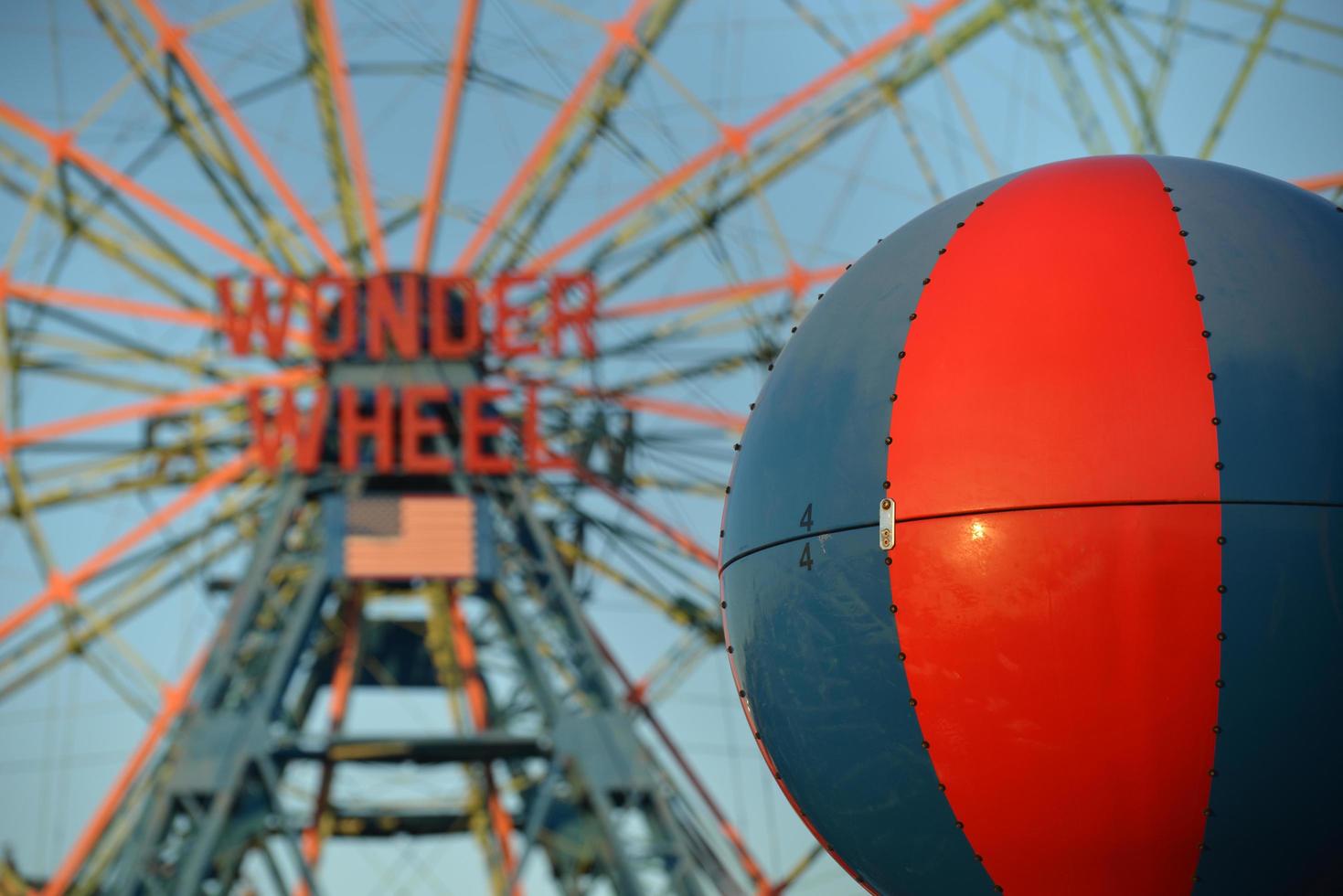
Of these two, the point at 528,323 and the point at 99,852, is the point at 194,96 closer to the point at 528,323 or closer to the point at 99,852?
the point at 528,323

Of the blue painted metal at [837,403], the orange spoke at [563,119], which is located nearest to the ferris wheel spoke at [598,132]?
the orange spoke at [563,119]

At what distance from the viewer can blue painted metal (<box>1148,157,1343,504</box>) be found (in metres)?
5.68

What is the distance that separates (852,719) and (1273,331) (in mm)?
1516

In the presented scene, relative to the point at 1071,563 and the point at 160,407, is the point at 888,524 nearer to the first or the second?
the point at 1071,563

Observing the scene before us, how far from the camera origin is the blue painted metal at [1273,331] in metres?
5.68

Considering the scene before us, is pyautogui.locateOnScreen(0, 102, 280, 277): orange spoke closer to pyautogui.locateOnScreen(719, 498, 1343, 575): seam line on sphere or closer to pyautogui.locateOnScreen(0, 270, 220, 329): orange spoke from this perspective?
pyautogui.locateOnScreen(0, 270, 220, 329): orange spoke

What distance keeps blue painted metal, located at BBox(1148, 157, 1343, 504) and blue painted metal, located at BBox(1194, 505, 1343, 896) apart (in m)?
0.10

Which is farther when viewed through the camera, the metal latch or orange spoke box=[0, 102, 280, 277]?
orange spoke box=[0, 102, 280, 277]

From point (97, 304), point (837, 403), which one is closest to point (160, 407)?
point (97, 304)

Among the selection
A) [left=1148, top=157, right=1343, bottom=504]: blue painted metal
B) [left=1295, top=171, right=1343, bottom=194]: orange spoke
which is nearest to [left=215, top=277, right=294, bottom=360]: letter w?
[left=1295, top=171, right=1343, bottom=194]: orange spoke

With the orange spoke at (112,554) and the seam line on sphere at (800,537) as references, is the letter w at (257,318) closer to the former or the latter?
the orange spoke at (112,554)

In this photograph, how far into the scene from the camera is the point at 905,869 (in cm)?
619

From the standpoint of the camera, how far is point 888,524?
6047mm

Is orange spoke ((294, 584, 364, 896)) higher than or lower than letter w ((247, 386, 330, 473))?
lower
